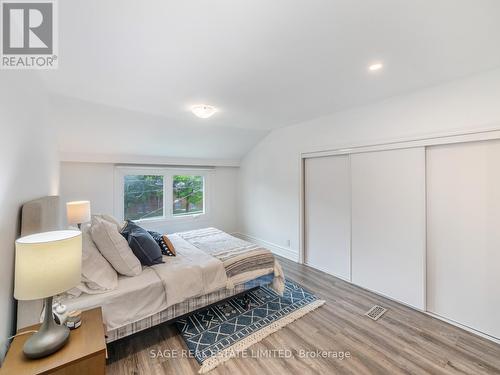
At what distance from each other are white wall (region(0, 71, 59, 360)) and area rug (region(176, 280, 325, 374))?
132cm

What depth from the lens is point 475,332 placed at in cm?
220

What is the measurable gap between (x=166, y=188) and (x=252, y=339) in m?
3.56

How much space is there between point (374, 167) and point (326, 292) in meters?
1.77

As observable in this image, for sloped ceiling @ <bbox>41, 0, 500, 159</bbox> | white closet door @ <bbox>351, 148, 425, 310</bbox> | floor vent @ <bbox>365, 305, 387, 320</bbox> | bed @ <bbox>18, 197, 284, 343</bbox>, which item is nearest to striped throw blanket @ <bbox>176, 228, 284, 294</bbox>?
bed @ <bbox>18, 197, 284, 343</bbox>

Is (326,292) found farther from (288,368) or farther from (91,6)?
(91,6)

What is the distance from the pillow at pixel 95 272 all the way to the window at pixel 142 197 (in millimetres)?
2535

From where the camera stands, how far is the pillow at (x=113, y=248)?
2.04 meters

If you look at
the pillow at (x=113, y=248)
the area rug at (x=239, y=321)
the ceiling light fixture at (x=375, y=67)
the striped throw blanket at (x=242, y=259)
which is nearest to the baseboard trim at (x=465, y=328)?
the area rug at (x=239, y=321)

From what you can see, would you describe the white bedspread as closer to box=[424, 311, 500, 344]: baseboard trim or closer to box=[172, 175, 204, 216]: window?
box=[424, 311, 500, 344]: baseboard trim

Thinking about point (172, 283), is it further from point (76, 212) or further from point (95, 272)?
point (76, 212)

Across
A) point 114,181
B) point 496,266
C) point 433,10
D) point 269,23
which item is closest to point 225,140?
point 114,181

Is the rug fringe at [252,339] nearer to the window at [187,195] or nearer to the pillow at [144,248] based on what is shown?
the pillow at [144,248]

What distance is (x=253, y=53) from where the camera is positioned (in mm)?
1743

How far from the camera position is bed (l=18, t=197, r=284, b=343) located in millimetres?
1727
